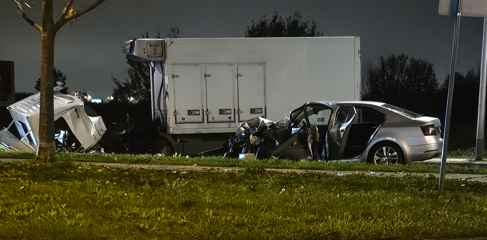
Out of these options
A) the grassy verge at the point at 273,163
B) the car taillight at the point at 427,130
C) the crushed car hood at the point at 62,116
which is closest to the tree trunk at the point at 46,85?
the grassy verge at the point at 273,163

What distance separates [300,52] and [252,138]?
12.4ft

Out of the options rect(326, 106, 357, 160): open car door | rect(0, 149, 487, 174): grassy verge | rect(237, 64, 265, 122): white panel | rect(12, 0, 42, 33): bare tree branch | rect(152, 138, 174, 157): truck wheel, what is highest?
rect(12, 0, 42, 33): bare tree branch

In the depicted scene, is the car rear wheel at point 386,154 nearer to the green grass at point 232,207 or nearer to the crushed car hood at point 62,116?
the green grass at point 232,207

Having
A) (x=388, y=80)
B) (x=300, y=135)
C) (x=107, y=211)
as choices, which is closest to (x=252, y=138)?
(x=300, y=135)

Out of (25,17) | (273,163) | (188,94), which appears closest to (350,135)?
(273,163)

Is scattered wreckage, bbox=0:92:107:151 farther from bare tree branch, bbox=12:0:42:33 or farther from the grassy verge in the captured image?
bare tree branch, bbox=12:0:42:33

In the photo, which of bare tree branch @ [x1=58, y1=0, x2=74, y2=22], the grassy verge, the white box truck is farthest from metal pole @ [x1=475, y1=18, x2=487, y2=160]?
bare tree branch @ [x1=58, y1=0, x2=74, y2=22]

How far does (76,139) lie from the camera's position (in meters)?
13.0

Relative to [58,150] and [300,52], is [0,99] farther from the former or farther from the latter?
[300,52]

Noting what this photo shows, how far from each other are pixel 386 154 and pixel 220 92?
4.97m

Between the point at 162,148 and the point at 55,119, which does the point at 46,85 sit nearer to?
the point at 55,119

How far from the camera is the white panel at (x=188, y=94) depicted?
13016mm

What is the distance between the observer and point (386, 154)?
32.4ft

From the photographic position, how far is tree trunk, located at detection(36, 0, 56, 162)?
8.04m
